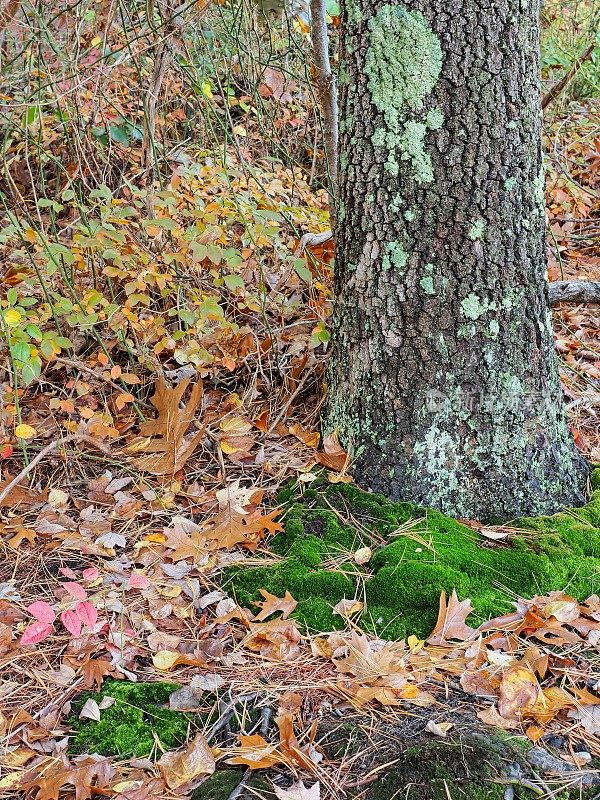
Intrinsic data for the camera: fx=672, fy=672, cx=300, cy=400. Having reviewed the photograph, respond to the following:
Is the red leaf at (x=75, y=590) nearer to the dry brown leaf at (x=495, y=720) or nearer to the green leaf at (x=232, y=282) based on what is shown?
the dry brown leaf at (x=495, y=720)

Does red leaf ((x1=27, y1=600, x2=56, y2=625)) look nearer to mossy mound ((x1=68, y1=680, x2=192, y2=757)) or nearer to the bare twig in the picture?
mossy mound ((x1=68, y1=680, x2=192, y2=757))

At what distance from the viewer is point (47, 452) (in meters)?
3.05

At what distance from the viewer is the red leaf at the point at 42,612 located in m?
2.23

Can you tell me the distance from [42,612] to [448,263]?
186 cm

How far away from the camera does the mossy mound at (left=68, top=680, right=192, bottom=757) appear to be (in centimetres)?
187

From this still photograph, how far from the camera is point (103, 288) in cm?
370

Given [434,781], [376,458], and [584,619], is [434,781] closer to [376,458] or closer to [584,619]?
[584,619]

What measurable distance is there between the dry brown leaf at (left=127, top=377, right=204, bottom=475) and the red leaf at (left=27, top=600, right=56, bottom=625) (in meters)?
0.78

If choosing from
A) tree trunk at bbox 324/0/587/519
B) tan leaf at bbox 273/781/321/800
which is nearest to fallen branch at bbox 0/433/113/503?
tree trunk at bbox 324/0/587/519

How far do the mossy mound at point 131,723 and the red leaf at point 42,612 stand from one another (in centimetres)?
32

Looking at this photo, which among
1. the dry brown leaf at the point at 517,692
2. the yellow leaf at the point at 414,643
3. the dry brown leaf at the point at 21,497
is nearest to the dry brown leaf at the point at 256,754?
the yellow leaf at the point at 414,643

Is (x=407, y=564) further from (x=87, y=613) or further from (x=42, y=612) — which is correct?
(x=42, y=612)

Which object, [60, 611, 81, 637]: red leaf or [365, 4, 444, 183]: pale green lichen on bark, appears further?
[365, 4, 444, 183]: pale green lichen on bark

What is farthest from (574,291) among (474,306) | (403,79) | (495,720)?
(495,720)
